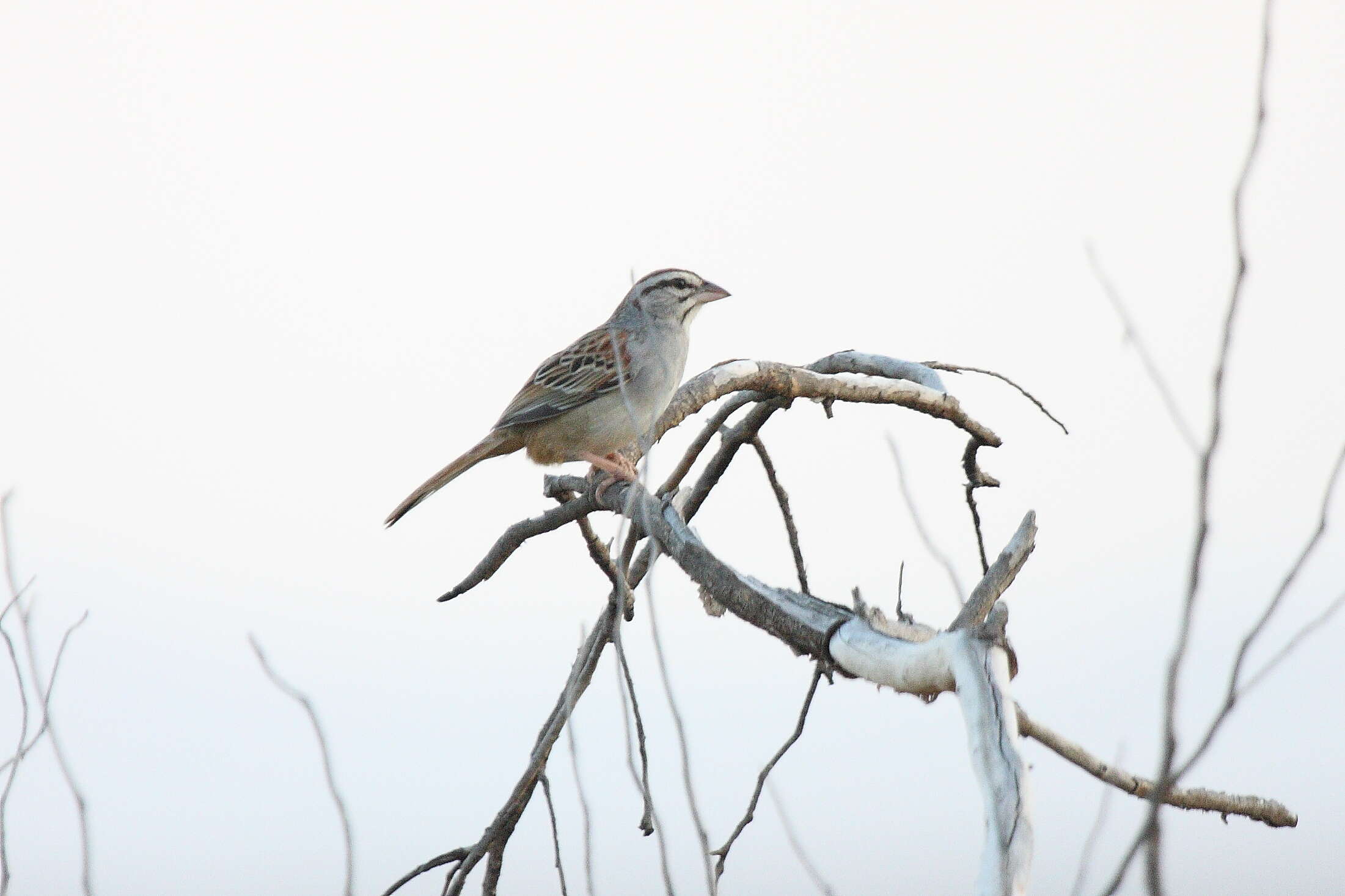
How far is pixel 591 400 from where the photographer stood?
659cm

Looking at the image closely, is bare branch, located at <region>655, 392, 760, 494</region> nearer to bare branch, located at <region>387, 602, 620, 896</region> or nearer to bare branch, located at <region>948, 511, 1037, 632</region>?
bare branch, located at <region>387, 602, 620, 896</region>

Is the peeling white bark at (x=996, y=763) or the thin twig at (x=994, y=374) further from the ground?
the thin twig at (x=994, y=374)

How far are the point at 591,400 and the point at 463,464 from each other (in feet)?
2.54

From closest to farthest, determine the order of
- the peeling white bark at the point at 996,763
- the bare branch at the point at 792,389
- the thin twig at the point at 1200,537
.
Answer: the thin twig at the point at 1200,537, the peeling white bark at the point at 996,763, the bare branch at the point at 792,389

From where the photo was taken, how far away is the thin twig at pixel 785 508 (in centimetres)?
518

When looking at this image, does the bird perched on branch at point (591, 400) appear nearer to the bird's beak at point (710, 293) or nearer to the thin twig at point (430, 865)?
the bird's beak at point (710, 293)

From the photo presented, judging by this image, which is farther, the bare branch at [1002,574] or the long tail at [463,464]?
the long tail at [463,464]

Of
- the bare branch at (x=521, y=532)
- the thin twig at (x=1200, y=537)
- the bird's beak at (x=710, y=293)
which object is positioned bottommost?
the thin twig at (x=1200, y=537)

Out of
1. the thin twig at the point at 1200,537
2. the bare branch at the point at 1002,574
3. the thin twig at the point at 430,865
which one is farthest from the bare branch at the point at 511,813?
the thin twig at the point at 1200,537

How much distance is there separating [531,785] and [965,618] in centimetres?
200

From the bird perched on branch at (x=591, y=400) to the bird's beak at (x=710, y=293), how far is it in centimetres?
20

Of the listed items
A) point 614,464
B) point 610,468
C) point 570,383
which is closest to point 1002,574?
point 610,468

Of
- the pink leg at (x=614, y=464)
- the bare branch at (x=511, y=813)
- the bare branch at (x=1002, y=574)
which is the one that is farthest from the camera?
the pink leg at (x=614, y=464)

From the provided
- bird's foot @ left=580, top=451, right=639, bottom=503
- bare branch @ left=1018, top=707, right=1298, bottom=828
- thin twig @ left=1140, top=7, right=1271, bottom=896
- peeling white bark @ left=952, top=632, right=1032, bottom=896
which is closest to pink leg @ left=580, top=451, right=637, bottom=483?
A: bird's foot @ left=580, top=451, right=639, bottom=503
